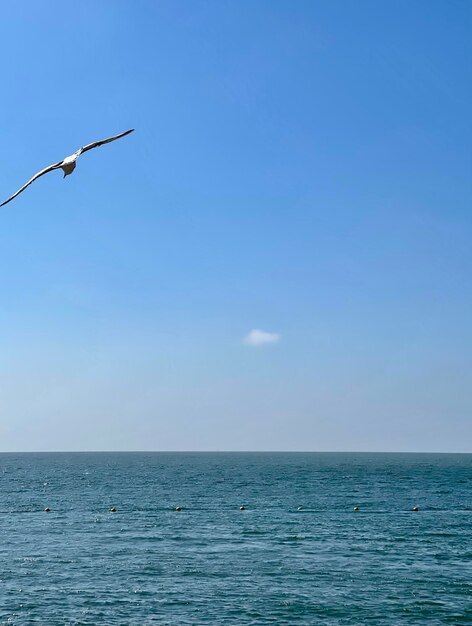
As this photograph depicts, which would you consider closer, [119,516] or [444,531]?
[444,531]

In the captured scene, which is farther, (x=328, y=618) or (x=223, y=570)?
(x=223, y=570)

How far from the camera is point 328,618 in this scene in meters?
39.6

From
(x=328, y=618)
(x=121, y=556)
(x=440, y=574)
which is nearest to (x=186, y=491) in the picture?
(x=121, y=556)

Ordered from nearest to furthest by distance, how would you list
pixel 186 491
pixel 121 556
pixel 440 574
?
pixel 440 574, pixel 121 556, pixel 186 491

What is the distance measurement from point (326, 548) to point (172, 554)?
48.8 ft

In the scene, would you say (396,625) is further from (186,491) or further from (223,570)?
(186,491)

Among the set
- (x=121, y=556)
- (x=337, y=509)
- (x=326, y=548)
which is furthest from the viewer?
(x=337, y=509)

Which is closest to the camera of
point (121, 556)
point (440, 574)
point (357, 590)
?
point (357, 590)

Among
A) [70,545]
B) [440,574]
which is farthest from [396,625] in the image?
[70,545]

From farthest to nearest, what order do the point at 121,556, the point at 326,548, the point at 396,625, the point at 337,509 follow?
the point at 337,509 → the point at 326,548 → the point at 121,556 → the point at 396,625

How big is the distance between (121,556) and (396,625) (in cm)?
2770

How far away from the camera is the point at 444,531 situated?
240 ft

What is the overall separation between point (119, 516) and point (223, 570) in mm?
38122

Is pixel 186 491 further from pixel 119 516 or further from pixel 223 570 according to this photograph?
pixel 223 570
